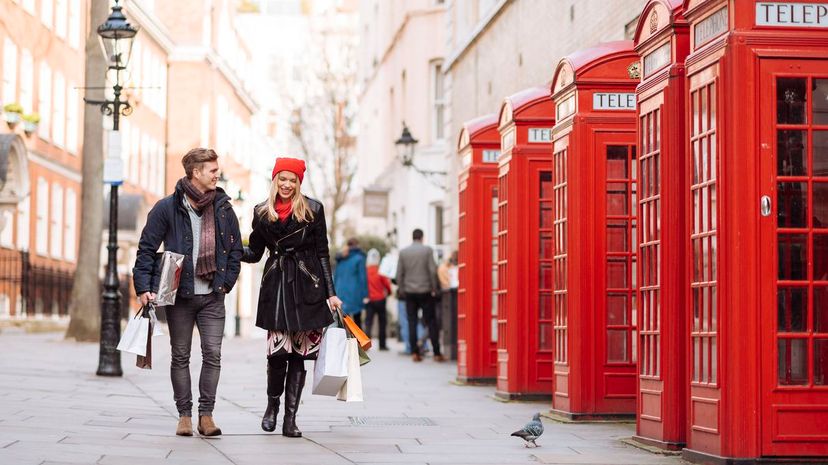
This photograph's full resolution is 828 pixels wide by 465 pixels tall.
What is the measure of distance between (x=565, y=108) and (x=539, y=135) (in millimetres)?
2104

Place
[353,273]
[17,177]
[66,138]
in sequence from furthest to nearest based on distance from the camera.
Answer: [66,138]
[17,177]
[353,273]

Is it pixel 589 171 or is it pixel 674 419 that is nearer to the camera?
pixel 674 419

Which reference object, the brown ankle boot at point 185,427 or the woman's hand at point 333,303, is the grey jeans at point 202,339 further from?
the woman's hand at point 333,303

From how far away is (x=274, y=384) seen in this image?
1050cm

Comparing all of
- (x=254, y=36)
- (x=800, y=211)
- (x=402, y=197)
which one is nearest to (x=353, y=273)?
(x=402, y=197)

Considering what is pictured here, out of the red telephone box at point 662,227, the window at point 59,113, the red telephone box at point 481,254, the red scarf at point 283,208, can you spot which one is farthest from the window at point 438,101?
the red telephone box at point 662,227

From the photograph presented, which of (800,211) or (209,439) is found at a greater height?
(800,211)

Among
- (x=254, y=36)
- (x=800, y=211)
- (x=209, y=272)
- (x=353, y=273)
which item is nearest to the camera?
(x=800, y=211)

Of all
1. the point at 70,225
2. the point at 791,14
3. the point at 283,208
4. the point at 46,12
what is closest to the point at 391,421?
the point at 283,208

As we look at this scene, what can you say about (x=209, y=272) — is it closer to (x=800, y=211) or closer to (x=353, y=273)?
(x=800, y=211)

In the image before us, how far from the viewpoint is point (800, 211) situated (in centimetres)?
823

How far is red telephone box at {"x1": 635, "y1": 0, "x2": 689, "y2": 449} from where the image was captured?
9.23m

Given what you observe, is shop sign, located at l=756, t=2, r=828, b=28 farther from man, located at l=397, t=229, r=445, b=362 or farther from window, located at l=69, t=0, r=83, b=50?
window, located at l=69, t=0, r=83, b=50

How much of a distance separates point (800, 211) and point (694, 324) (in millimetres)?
1017
